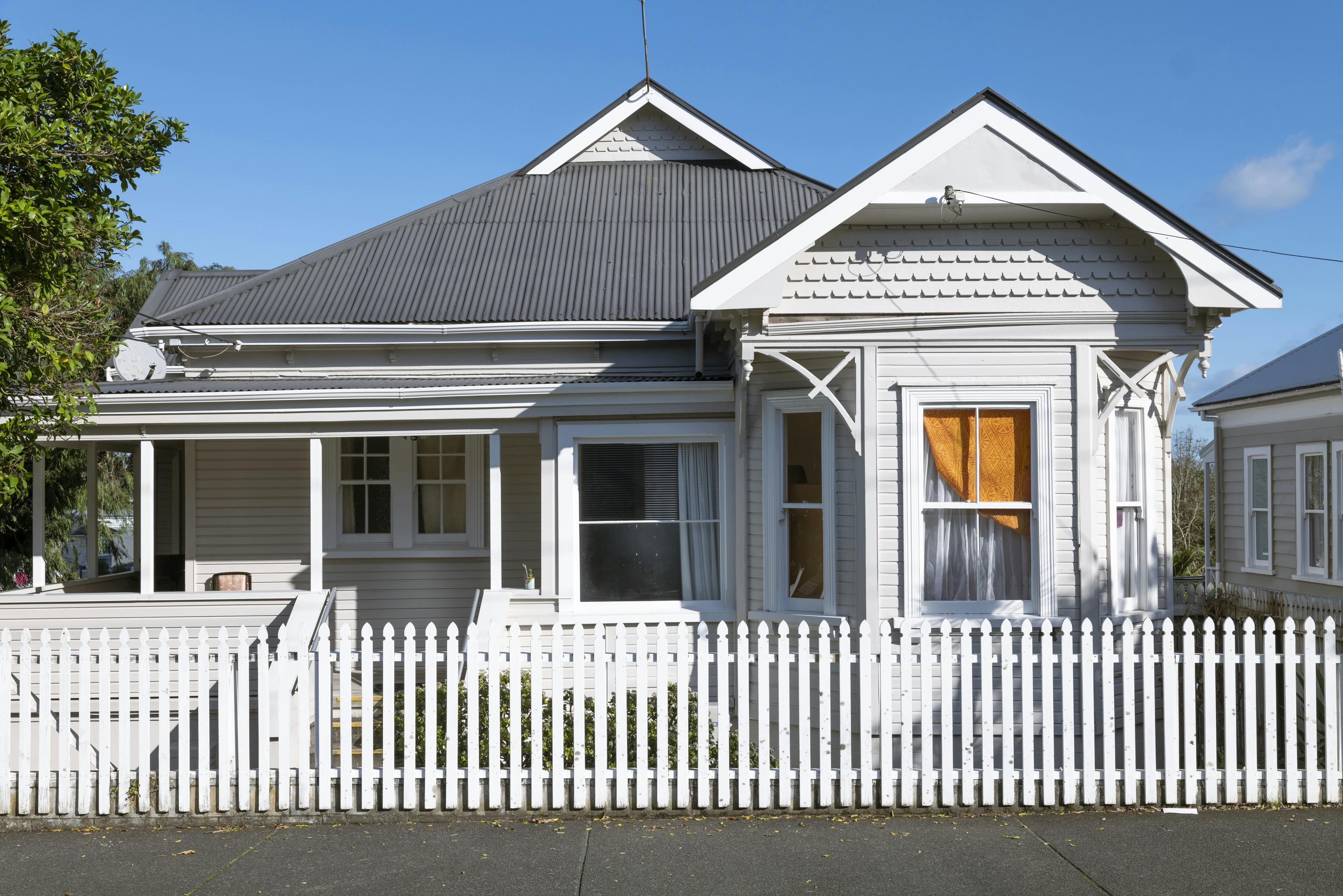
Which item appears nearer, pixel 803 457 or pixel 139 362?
pixel 803 457

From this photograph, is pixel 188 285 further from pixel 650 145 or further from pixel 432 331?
pixel 650 145

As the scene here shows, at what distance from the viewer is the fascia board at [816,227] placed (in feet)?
28.4

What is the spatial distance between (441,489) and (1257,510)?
1217 cm

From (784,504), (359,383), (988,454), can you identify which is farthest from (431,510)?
(988,454)

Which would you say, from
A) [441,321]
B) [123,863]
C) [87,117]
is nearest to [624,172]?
[441,321]

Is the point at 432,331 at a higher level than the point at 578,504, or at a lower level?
higher

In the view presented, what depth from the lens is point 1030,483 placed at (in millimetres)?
8961

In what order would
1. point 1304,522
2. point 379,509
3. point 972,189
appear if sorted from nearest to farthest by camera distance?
1. point 972,189
2. point 379,509
3. point 1304,522

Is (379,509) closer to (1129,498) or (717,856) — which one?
(717,856)

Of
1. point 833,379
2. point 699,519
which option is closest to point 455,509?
point 699,519

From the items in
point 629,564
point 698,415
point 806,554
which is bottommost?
point 629,564

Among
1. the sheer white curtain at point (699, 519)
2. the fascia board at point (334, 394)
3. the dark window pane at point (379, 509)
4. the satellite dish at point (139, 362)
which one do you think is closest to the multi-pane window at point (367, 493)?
the dark window pane at point (379, 509)

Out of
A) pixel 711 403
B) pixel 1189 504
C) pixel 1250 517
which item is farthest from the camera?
pixel 1189 504

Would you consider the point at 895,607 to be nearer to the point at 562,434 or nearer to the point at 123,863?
the point at 562,434
